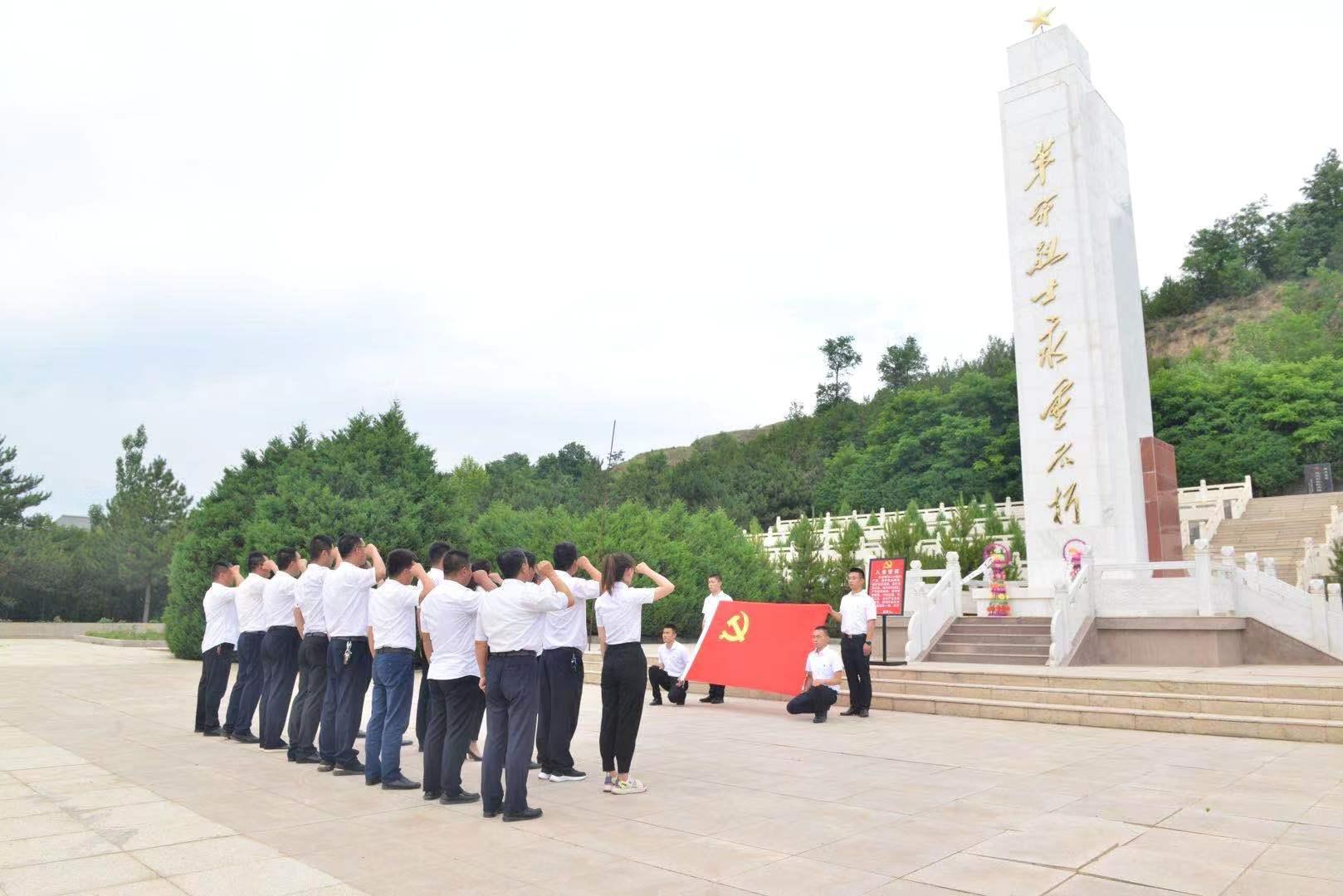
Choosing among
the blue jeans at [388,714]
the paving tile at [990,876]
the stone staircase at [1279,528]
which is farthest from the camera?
the stone staircase at [1279,528]

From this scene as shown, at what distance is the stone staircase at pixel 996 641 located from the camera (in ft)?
Result: 44.9

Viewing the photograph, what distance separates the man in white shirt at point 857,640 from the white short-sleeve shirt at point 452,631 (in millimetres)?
4957

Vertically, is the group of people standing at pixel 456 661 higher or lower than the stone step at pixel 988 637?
higher

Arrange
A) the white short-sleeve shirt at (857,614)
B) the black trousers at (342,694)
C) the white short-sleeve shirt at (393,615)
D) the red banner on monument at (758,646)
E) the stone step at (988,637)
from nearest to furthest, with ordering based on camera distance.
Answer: the white short-sleeve shirt at (393,615)
the black trousers at (342,694)
the white short-sleeve shirt at (857,614)
the red banner on monument at (758,646)
the stone step at (988,637)

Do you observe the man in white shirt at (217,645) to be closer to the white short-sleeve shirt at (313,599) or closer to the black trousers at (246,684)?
the black trousers at (246,684)

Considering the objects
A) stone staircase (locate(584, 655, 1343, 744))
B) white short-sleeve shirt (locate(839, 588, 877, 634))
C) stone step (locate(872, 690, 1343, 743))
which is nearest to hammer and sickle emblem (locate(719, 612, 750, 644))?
stone staircase (locate(584, 655, 1343, 744))

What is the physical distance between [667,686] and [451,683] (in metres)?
5.75

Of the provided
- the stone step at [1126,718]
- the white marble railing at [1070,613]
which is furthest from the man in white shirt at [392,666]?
the white marble railing at [1070,613]

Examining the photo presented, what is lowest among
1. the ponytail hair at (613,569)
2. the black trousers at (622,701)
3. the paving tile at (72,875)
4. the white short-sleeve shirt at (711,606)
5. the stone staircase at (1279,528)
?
the paving tile at (72,875)

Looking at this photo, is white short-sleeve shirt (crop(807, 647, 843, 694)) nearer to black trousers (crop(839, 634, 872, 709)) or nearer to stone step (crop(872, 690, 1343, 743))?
black trousers (crop(839, 634, 872, 709))

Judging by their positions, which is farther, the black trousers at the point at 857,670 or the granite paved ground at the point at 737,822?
the black trousers at the point at 857,670

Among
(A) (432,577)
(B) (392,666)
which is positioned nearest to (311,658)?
(B) (392,666)

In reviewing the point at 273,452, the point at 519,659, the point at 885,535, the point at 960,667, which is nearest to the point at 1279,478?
the point at 885,535

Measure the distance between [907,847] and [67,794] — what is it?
5378 millimetres
